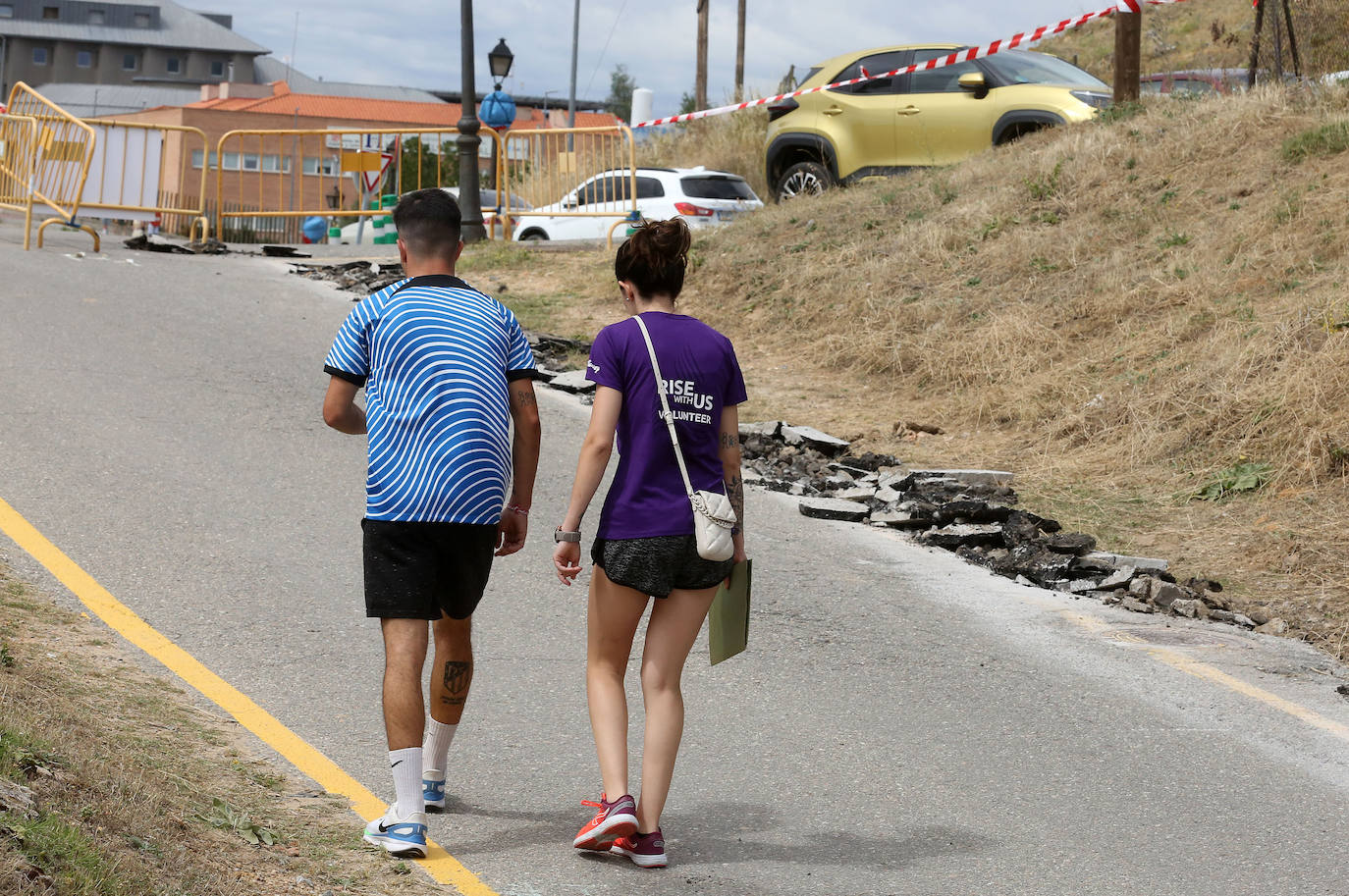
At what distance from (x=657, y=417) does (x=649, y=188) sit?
54.2 feet

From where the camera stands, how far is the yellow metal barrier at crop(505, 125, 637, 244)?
18500 millimetres

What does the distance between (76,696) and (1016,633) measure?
4091 mm

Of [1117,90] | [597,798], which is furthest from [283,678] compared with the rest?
[1117,90]

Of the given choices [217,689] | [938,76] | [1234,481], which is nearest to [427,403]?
[217,689]

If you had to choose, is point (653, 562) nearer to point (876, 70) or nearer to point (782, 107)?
point (876, 70)

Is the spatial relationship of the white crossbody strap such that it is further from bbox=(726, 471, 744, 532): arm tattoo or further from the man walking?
the man walking

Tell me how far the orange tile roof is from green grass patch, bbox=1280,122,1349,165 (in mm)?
83624

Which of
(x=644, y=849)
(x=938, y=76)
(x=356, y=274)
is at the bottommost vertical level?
(x=644, y=849)

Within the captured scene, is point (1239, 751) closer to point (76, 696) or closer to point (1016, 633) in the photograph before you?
point (1016, 633)

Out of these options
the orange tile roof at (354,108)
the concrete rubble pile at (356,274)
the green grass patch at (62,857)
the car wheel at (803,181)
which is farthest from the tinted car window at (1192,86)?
the orange tile roof at (354,108)

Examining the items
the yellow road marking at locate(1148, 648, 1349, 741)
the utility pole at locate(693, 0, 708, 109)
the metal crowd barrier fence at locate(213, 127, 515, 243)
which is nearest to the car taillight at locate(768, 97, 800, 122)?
the metal crowd barrier fence at locate(213, 127, 515, 243)

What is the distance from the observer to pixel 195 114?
90.9 meters

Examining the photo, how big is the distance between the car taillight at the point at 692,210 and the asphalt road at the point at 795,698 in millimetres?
10400

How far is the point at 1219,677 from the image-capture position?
6246 mm
